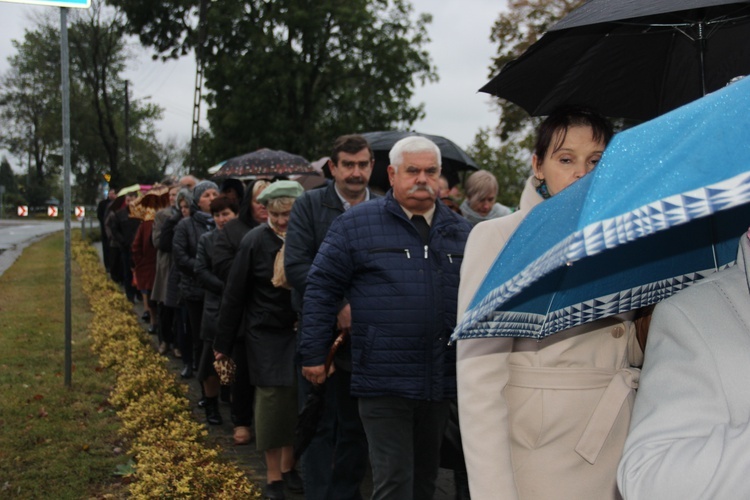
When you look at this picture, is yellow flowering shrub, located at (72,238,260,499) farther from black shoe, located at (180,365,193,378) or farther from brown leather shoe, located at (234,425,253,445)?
black shoe, located at (180,365,193,378)

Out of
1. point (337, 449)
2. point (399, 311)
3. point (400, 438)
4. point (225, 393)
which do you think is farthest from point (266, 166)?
point (400, 438)

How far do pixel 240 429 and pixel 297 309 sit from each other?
1.95 meters

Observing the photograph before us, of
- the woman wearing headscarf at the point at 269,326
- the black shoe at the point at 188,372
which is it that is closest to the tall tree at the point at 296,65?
the black shoe at the point at 188,372

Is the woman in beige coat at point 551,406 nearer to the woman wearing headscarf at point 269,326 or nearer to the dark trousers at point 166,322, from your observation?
the woman wearing headscarf at point 269,326

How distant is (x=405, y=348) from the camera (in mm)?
4207

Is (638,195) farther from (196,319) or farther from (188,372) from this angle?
(188,372)

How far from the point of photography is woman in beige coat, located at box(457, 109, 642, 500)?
8.47ft

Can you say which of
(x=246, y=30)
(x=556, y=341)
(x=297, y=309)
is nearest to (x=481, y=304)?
(x=556, y=341)

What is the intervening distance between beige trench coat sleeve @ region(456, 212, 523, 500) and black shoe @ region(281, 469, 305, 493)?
143 inches

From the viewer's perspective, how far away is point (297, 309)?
5434 mm

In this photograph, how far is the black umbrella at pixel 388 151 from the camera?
24.6ft

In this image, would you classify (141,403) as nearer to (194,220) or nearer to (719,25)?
(194,220)

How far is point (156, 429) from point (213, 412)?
165 centimetres

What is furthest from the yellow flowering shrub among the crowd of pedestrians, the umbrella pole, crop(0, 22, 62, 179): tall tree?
crop(0, 22, 62, 179): tall tree
